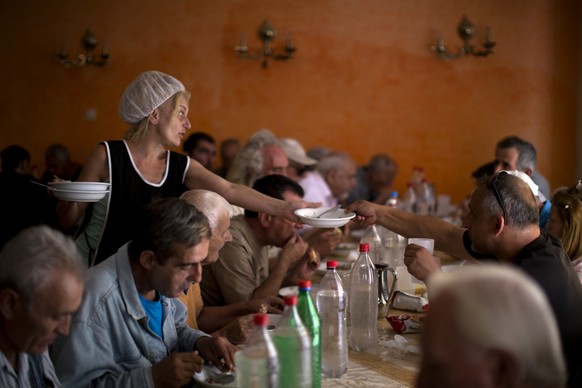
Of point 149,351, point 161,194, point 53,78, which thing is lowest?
point 149,351

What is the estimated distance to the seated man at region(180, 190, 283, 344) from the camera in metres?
2.60

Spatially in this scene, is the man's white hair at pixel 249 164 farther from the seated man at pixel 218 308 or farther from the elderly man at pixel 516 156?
the seated man at pixel 218 308

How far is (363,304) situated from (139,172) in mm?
1301

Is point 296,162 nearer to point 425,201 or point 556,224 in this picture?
point 425,201

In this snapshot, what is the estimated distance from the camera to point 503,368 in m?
1.26

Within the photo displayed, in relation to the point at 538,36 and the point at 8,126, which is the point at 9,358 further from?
the point at 538,36

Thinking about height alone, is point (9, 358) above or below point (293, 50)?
below

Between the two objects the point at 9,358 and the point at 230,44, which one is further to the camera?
the point at 230,44

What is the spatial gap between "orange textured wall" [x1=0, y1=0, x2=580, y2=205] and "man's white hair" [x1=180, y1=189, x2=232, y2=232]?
17.6 feet

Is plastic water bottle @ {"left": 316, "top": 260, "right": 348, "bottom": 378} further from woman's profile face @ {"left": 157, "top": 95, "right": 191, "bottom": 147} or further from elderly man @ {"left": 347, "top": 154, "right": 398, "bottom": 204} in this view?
elderly man @ {"left": 347, "top": 154, "right": 398, "bottom": 204}

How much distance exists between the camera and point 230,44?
26.2 ft

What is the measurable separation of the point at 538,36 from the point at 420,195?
3.39 meters

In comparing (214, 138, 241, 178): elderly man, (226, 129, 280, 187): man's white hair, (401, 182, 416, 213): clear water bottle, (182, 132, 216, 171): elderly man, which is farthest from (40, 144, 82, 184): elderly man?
(401, 182, 416, 213): clear water bottle

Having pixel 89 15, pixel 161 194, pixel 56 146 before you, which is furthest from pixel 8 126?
pixel 161 194
